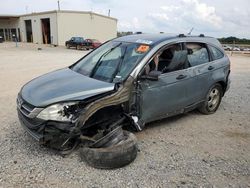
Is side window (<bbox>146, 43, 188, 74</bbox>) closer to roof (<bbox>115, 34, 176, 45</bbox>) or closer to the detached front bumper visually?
roof (<bbox>115, 34, 176, 45</bbox>)

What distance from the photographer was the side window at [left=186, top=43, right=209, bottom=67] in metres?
5.57

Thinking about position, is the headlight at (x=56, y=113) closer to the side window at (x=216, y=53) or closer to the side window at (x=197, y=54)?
the side window at (x=197, y=54)

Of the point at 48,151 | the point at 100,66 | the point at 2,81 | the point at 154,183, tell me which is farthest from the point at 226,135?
the point at 2,81

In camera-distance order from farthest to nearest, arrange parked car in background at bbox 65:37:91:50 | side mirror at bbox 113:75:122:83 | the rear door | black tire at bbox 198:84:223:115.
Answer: parked car in background at bbox 65:37:91:50, black tire at bbox 198:84:223:115, the rear door, side mirror at bbox 113:75:122:83

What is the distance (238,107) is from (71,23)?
1460 inches

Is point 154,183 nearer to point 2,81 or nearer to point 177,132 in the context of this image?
point 177,132

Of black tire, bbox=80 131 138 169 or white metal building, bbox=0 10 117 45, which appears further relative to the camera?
white metal building, bbox=0 10 117 45

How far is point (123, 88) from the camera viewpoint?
171 inches

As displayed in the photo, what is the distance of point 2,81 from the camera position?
32.3 ft

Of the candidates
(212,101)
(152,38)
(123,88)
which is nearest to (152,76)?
(123,88)

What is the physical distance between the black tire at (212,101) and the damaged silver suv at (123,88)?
A: 52 mm

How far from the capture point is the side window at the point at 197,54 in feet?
18.3

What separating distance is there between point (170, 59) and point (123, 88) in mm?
1313

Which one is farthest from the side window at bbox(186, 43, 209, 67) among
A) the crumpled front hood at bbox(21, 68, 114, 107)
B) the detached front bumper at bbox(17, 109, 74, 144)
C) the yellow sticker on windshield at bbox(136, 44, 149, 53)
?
the detached front bumper at bbox(17, 109, 74, 144)
